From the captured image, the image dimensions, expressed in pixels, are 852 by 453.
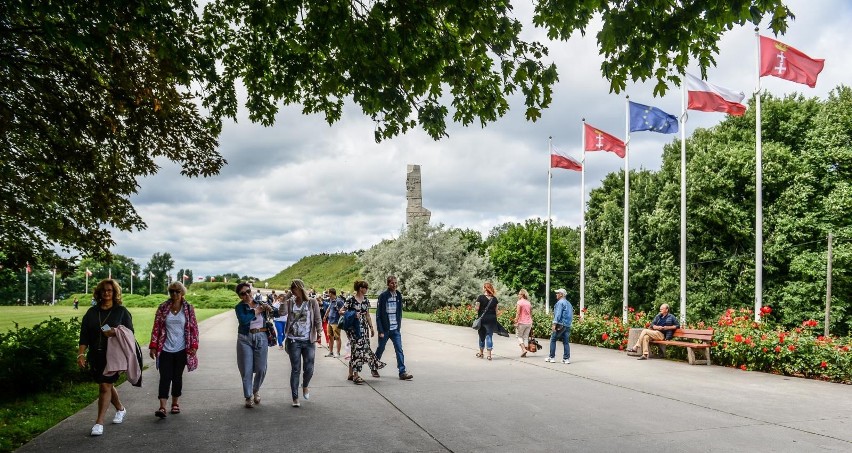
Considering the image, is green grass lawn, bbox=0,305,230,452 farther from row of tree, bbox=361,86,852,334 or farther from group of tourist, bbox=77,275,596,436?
row of tree, bbox=361,86,852,334

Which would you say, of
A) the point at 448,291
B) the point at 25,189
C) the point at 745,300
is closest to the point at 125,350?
the point at 25,189

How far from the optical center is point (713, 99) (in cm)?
2073

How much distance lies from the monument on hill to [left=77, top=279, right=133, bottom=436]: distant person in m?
41.9

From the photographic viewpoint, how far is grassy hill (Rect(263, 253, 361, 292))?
306 feet

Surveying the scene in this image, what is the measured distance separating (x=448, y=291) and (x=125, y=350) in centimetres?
3784

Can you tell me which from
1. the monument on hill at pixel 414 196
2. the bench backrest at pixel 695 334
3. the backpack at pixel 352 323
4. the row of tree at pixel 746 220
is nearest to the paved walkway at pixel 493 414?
the backpack at pixel 352 323

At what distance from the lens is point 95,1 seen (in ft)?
24.2

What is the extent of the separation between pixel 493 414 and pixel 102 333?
503cm

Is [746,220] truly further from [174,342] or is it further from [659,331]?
[174,342]

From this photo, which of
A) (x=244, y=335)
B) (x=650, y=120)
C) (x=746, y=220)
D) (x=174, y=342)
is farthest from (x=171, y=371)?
(x=746, y=220)

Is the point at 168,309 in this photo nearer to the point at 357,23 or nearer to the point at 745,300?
the point at 357,23

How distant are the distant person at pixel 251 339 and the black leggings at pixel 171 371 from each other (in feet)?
2.79

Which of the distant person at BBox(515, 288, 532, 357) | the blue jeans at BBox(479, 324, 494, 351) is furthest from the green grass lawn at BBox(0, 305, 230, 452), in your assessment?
the distant person at BBox(515, 288, 532, 357)

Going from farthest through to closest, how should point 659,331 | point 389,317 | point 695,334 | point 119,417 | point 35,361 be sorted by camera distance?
point 659,331 < point 695,334 < point 389,317 < point 35,361 < point 119,417
